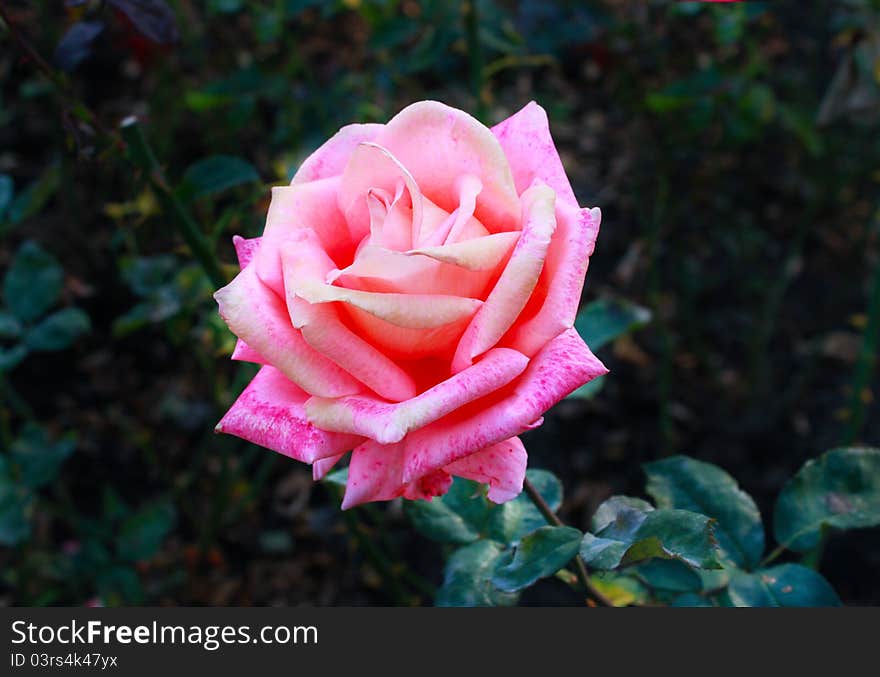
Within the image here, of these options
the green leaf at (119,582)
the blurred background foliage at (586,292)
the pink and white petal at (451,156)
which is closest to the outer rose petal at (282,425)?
the pink and white petal at (451,156)

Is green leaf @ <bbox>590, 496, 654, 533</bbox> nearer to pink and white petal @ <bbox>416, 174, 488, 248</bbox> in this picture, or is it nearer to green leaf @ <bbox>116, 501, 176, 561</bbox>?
pink and white petal @ <bbox>416, 174, 488, 248</bbox>

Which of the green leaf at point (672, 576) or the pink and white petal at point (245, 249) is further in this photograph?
the green leaf at point (672, 576)

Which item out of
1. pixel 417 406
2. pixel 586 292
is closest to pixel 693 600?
pixel 417 406

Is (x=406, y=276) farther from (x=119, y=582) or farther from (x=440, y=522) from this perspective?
(x=119, y=582)

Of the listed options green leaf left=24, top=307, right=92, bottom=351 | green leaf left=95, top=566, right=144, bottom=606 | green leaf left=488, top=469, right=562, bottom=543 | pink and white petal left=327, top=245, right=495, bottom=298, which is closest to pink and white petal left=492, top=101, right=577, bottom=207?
pink and white petal left=327, top=245, right=495, bottom=298

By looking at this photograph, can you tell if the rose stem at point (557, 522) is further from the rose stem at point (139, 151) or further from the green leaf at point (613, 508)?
the rose stem at point (139, 151)

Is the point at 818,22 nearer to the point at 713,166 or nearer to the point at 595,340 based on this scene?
the point at 713,166
